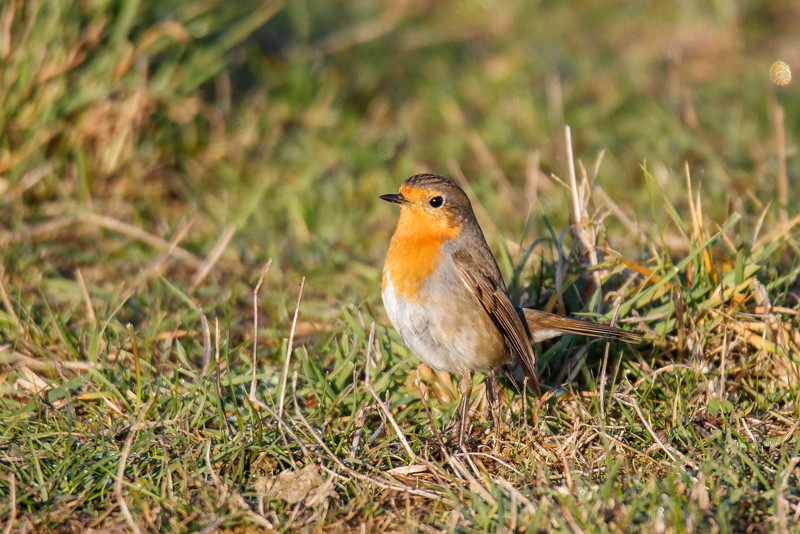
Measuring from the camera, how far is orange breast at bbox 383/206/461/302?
4355 millimetres

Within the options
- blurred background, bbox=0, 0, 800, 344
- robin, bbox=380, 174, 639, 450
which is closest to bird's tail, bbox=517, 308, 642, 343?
robin, bbox=380, 174, 639, 450

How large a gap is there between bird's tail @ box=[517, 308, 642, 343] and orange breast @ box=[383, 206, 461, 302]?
0.53m

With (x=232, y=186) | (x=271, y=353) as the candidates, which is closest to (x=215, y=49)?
(x=232, y=186)

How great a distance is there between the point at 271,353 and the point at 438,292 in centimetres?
112

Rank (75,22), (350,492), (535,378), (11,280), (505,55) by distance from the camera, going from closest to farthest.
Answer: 1. (350,492)
2. (535,378)
3. (11,280)
4. (75,22)
5. (505,55)

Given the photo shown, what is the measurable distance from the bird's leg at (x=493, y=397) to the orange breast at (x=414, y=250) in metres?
0.59

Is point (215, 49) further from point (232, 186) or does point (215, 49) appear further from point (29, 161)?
point (29, 161)

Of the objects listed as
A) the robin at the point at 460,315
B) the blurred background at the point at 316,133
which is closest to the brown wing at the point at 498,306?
the robin at the point at 460,315

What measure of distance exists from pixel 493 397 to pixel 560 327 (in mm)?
478

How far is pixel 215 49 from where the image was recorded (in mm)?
7121

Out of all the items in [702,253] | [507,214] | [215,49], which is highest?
[215,49]

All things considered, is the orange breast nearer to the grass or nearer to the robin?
the robin

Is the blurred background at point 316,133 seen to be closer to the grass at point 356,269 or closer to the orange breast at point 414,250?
the grass at point 356,269

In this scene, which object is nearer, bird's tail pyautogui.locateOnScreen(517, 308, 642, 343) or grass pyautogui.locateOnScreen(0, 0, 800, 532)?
grass pyautogui.locateOnScreen(0, 0, 800, 532)
